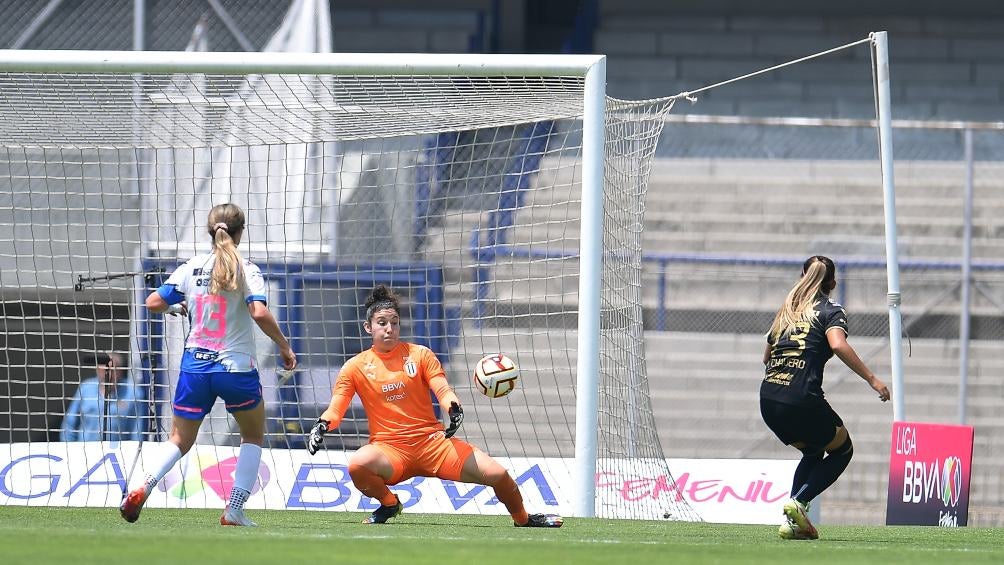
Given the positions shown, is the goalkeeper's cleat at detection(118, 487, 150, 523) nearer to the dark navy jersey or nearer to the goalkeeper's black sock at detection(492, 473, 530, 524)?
the goalkeeper's black sock at detection(492, 473, 530, 524)

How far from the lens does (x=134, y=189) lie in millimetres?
13109

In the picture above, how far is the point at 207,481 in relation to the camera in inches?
382

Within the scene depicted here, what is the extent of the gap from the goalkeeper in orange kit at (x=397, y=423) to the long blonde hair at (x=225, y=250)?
83 cm

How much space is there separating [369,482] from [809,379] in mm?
2374

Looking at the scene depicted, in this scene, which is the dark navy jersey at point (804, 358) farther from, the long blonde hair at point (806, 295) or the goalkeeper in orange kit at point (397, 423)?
the goalkeeper in orange kit at point (397, 423)

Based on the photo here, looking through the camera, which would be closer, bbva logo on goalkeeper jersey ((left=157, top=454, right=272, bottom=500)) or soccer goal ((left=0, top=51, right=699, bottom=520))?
soccer goal ((left=0, top=51, right=699, bottom=520))

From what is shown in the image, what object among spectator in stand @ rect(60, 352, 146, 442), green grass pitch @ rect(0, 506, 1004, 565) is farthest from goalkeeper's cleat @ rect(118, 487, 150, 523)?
spectator in stand @ rect(60, 352, 146, 442)

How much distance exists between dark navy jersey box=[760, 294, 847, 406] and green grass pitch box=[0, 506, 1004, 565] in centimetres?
75

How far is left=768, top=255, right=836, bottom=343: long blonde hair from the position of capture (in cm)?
750

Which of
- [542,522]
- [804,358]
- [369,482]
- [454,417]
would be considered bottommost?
[542,522]

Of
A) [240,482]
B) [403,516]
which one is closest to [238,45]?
[403,516]

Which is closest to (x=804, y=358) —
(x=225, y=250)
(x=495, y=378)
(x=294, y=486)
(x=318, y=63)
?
(x=495, y=378)

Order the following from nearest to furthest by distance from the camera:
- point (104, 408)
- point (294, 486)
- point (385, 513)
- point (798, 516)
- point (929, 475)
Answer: point (798, 516) < point (385, 513) < point (294, 486) < point (929, 475) < point (104, 408)

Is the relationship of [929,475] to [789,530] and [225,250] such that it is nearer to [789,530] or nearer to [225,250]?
[789,530]
